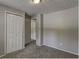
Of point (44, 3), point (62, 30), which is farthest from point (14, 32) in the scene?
point (62, 30)

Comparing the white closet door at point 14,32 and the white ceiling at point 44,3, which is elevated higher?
the white ceiling at point 44,3

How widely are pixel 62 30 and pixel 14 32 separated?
2.74 m

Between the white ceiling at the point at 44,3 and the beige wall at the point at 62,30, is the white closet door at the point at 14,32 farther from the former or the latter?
the beige wall at the point at 62,30

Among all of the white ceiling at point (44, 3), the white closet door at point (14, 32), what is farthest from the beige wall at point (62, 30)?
the white closet door at point (14, 32)

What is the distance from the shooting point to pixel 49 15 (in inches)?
176

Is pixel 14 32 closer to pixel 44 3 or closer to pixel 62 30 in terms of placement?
pixel 44 3

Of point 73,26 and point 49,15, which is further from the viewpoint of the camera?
point 49,15

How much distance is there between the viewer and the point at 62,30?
148 inches

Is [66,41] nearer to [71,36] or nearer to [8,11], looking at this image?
[71,36]

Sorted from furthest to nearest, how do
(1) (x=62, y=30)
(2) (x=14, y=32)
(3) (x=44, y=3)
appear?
(1) (x=62, y=30) < (2) (x=14, y=32) < (3) (x=44, y=3)

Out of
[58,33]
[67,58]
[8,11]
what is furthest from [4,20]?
[67,58]

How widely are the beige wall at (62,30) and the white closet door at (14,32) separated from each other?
1.89m

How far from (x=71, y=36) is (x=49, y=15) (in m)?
2.01

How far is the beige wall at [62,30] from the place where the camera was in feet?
10.7
